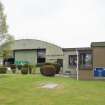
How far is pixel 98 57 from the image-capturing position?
135 ft

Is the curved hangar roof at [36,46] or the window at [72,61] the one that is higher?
the curved hangar roof at [36,46]

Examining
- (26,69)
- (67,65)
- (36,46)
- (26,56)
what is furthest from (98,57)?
(26,56)

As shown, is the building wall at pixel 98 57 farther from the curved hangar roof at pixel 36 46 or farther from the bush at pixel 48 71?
the curved hangar roof at pixel 36 46

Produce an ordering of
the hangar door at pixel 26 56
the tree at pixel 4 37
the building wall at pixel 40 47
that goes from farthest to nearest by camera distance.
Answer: the hangar door at pixel 26 56, the building wall at pixel 40 47, the tree at pixel 4 37

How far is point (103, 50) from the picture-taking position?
135 feet

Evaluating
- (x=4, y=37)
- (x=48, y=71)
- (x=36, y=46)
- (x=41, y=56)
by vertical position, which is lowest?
(x=48, y=71)

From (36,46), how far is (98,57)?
29.7 metres

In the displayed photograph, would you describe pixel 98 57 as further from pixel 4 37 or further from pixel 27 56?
pixel 27 56

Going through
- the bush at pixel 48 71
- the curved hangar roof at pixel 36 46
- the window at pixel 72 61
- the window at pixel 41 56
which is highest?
the curved hangar roof at pixel 36 46

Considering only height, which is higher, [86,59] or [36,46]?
[36,46]

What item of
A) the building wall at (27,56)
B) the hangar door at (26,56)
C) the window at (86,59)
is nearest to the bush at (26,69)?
the window at (86,59)

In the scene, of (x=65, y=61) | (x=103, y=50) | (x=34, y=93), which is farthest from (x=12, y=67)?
(x=34, y=93)

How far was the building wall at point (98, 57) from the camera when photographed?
1612 inches

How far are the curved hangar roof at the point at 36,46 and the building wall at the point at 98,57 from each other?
24901 millimetres
